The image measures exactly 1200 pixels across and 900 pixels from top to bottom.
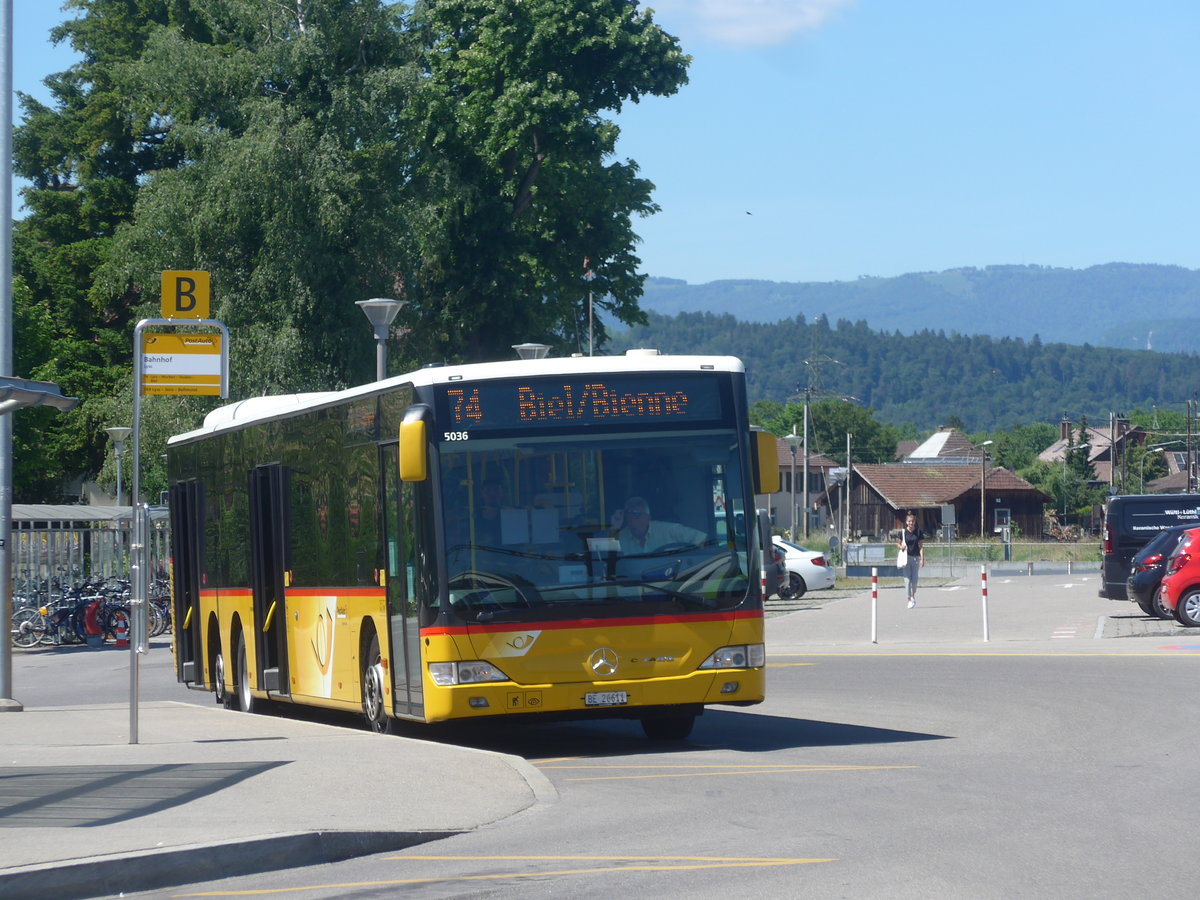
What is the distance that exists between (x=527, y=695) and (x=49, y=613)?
2354 centimetres

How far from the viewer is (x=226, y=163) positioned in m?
37.9

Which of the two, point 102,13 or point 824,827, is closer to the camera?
point 824,827

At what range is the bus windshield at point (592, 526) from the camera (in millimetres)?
12430

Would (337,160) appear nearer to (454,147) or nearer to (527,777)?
(454,147)

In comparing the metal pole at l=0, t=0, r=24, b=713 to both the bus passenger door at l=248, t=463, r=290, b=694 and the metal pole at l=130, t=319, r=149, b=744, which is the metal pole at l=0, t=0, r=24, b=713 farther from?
the metal pole at l=130, t=319, r=149, b=744

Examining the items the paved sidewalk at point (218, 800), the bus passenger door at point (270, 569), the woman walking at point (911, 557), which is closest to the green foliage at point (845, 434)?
the woman walking at point (911, 557)

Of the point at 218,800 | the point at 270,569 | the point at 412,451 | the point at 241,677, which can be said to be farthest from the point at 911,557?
the point at 218,800

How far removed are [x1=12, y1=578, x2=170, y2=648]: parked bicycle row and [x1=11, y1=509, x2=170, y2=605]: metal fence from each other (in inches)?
10.2

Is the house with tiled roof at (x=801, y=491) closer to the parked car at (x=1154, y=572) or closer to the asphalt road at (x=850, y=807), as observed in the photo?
the parked car at (x=1154, y=572)

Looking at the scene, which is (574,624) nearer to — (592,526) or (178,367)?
(592,526)

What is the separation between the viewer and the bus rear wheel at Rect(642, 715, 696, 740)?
1398 centimetres

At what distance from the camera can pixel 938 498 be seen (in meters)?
143

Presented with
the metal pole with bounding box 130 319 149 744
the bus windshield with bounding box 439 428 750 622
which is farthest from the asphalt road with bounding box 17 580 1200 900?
the metal pole with bounding box 130 319 149 744

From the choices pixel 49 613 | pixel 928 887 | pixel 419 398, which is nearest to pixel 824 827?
pixel 928 887
